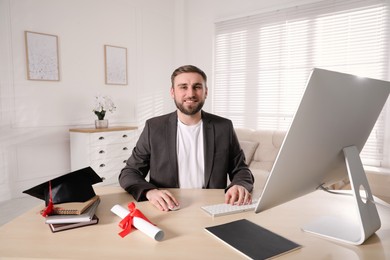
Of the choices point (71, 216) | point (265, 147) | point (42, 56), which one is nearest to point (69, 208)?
point (71, 216)

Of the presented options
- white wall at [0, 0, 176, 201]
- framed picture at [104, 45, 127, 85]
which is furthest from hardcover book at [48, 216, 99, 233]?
framed picture at [104, 45, 127, 85]

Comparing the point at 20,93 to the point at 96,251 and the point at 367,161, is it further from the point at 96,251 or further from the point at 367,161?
the point at 367,161

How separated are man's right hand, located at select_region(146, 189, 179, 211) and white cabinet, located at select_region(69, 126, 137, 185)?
119 inches

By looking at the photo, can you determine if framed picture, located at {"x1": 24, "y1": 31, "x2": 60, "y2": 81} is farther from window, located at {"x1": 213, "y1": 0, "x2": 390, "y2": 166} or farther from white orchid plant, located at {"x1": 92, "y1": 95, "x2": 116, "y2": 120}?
window, located at {"x1": 213, "y1": 0, "x2": 390, "y2": 166}

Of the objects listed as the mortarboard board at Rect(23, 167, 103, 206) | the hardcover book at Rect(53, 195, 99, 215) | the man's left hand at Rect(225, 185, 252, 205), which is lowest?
the man's left hand at Rect(225, 185, 252, 205)

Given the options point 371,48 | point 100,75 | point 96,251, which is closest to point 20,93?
point 100,75

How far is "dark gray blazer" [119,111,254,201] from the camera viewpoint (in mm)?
1791

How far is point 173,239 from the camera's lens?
0.96 metres

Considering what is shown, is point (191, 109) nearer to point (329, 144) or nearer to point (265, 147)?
point (329, 144)

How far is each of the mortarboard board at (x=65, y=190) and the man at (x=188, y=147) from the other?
1.51ft

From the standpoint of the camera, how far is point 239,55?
4.99 metres

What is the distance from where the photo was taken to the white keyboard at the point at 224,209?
119 centimetres

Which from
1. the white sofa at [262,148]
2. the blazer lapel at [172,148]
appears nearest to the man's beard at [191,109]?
the blazer lapel at [172,148]

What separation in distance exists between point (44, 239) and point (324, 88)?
100 centimetres
